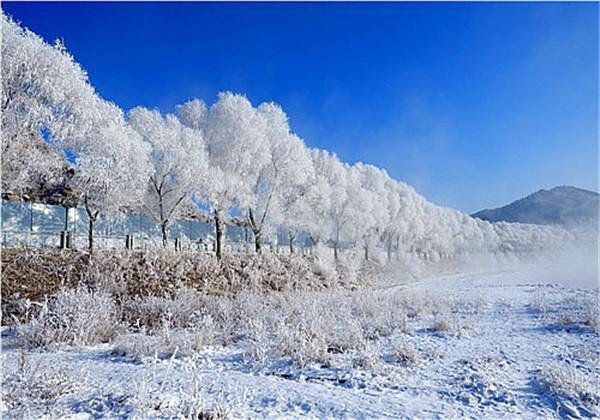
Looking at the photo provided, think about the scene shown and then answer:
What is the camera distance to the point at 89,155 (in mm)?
21156

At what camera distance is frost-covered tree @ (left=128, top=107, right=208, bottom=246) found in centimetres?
2775

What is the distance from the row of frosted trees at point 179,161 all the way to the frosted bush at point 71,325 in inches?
274

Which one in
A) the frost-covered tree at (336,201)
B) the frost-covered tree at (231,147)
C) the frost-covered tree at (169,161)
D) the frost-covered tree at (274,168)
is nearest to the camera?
the frost-covered tree at (169,161)

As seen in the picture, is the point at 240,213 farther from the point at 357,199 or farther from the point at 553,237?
the point at 553,237

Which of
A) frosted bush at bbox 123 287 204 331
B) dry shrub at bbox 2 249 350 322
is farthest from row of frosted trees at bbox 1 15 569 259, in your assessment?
frosted bush at bbox 123 287 204 331

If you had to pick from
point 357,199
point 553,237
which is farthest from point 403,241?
point 553,237

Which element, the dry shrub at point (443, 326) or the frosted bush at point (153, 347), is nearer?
the frosted bush at point (153, 347)

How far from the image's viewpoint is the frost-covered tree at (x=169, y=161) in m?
27.8

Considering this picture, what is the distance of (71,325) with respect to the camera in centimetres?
1045

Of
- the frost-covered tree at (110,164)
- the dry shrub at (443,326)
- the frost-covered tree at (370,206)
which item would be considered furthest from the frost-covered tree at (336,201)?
the dry shrub at (443,326)

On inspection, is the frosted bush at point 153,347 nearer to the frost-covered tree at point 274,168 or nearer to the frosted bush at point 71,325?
the frosted bush at point 71,325

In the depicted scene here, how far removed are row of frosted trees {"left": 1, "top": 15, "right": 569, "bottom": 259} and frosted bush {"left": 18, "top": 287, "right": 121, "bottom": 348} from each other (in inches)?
274

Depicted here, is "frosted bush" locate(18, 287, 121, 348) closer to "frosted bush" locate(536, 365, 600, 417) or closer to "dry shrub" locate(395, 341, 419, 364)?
"dry shrub" locate(395, 341, 419, 364)

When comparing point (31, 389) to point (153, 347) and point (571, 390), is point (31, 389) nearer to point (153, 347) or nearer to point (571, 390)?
point (153, 347)
